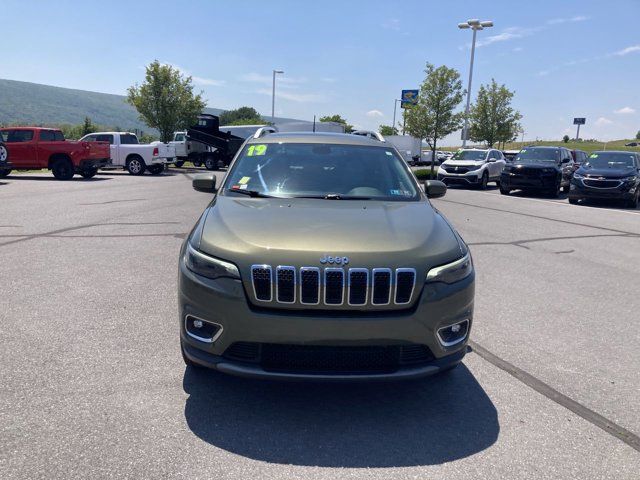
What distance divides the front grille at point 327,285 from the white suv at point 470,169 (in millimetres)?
21632

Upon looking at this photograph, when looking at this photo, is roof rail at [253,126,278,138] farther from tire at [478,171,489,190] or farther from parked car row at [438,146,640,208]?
tire at [478,171,489,190]

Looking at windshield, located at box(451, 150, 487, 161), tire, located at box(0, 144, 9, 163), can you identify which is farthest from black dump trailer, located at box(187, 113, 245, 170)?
windshield, located at box(451, 150, 487, 161)

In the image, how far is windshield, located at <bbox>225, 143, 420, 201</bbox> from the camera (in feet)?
13.7

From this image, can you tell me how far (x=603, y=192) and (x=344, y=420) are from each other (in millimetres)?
16516

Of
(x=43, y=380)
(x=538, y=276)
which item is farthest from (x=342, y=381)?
(x=538, y=276)

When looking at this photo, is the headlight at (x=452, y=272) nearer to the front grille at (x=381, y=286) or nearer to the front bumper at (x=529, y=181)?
the front grille at (x=381, y=286)

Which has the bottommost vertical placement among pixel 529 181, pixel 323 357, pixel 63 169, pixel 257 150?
pixel 63 169

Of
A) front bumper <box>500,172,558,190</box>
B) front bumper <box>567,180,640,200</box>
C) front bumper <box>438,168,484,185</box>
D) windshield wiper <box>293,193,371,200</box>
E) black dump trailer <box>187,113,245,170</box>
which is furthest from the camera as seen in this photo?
black dump trailer <box>187,113,245,170</box>

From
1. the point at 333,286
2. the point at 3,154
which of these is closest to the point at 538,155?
the point at 333,286

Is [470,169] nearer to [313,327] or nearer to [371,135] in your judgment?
[371,135]

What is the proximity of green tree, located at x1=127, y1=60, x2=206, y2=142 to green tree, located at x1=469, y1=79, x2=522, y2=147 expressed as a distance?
25.0 metres

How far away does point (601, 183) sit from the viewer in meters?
16.8

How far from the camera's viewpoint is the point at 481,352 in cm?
417

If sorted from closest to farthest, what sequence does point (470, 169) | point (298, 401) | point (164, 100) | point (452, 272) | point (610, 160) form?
point (452, 272)
point (298, 401)
point (610, 160)
point (470, 169)
point (164, 100)
